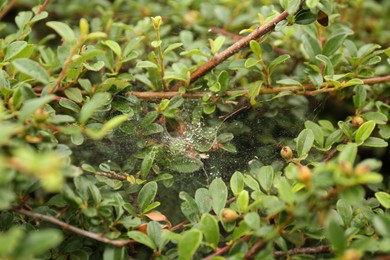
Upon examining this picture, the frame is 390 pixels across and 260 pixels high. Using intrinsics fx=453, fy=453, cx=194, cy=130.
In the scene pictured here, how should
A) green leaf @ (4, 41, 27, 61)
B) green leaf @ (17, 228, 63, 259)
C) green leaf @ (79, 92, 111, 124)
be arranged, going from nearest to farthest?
1. green leaf @ (17, 228, 63, 259)
2. green leaf @ (79, 92, 111, 124)
3. green leaf @ (4, 41, 27, 61)

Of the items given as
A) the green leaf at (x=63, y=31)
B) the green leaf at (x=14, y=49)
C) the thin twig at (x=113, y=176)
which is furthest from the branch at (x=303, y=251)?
the green leaf at (x=14, y=49)

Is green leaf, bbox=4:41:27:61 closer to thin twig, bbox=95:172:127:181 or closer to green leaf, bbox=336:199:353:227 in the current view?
thin twig, bbox=95:172:127:181

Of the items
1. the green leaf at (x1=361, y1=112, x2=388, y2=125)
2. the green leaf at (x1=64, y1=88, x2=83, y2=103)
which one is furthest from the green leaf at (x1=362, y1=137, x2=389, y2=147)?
the green leaf at (x1=64, y1=88, x2=83, y2=103)

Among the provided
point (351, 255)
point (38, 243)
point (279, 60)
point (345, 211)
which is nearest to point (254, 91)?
point (279, 60)

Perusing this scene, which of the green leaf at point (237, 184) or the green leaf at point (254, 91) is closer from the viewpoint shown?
the green leaf at point (237, 184)

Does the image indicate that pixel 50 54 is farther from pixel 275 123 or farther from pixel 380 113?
pixel 380 113

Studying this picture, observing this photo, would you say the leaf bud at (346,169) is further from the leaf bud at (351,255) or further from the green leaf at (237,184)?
the green leaf at (237,184)

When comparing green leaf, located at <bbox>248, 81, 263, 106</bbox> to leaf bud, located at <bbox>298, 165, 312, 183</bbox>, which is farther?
green leaf, located at <bbox>248, 81, 263, 106</bbox>
